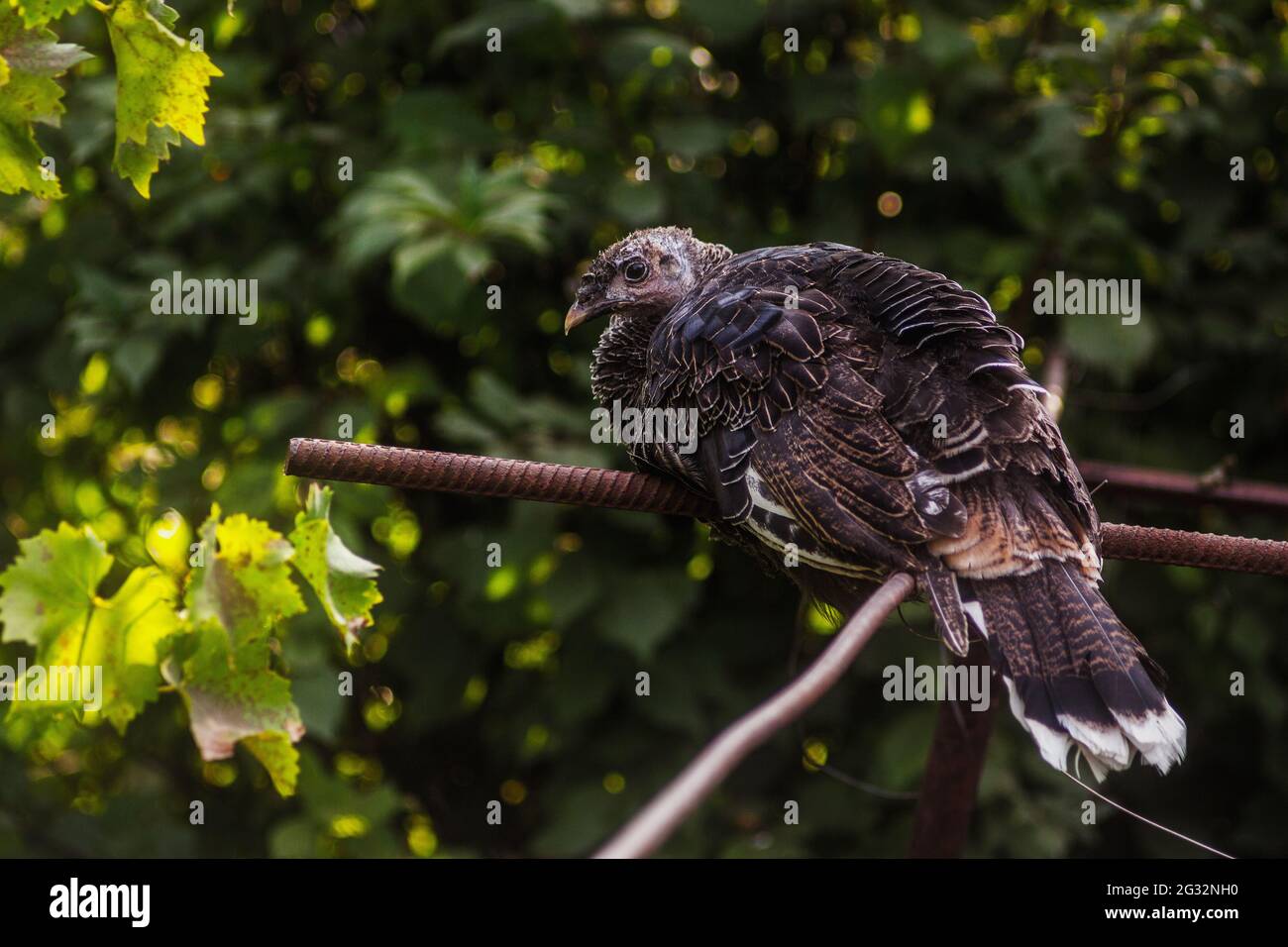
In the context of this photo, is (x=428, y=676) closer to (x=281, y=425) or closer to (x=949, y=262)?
(x=281, y=425)

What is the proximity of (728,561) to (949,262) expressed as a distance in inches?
47.7

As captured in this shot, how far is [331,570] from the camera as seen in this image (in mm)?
1947

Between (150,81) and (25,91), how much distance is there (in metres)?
0.18

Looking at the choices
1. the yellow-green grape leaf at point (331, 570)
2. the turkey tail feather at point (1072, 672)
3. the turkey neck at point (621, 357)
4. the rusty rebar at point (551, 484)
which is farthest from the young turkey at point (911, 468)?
the yellow-green grape leaf at point (331, 570)

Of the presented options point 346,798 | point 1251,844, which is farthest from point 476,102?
point 1251,844

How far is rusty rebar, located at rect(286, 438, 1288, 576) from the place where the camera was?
2.18 meters

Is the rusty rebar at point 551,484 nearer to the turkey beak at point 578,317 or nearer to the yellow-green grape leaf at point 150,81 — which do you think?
the yellow-green grape leaf at point 150,81

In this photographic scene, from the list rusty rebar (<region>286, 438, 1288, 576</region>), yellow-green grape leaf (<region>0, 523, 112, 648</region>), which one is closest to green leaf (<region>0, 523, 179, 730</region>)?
yellow-green grape leaf (<region>0, 523, 112, 648</region>)

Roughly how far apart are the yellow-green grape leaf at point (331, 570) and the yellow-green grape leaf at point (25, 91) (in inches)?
26.0

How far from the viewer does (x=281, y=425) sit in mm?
4152

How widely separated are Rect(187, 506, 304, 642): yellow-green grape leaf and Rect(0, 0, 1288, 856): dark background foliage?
78.0 inches

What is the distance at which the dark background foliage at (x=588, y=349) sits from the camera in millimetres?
4070

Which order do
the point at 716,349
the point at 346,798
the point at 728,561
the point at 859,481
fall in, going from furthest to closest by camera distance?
the point at 728,561 < the point at 346,798 < the point at 716,349 < the point at 859,481

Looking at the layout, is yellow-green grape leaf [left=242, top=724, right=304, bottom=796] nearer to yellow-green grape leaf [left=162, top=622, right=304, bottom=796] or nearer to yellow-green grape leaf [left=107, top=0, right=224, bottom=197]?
yellow-green grape leaf [left=162, top=622, right=304, bottom=796]
